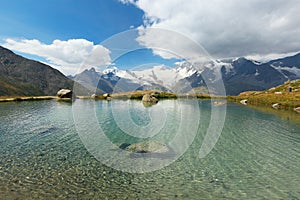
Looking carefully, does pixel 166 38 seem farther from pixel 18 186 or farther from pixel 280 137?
pixel 280 137

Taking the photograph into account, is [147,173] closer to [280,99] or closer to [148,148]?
[148,148]

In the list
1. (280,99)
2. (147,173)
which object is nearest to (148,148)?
(147,173)

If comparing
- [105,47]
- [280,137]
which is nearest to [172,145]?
[105,47]

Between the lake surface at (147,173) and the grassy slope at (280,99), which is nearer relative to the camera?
the lake surface at (147,173)

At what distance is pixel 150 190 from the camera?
45.0 feet

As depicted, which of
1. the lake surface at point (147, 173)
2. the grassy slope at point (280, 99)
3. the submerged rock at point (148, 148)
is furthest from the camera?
the grassy slope at point (280, 99)

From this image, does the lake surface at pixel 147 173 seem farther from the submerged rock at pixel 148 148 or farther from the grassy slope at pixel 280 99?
the grassy slope at pixel 280 99

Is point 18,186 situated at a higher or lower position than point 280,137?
lower

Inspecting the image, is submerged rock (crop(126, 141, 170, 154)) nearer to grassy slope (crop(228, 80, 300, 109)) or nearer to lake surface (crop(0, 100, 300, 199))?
lake surface (crop(0, 100, 300, 199))

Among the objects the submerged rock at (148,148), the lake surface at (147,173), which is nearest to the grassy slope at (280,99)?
the lake surface at (147,173)

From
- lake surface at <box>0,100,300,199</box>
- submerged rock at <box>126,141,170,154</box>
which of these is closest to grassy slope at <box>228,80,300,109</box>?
lake surface at <box>0,100,300,199</box>

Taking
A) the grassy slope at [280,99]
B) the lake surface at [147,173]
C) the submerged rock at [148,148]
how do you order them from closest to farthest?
the lake surface at [147,173] < the submerged rock at [148,148] < the grassy slope at [280,99]

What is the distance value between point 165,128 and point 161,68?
16.7m

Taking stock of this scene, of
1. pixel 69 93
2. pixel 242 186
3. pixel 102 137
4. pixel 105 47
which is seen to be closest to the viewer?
pixel 242 186
